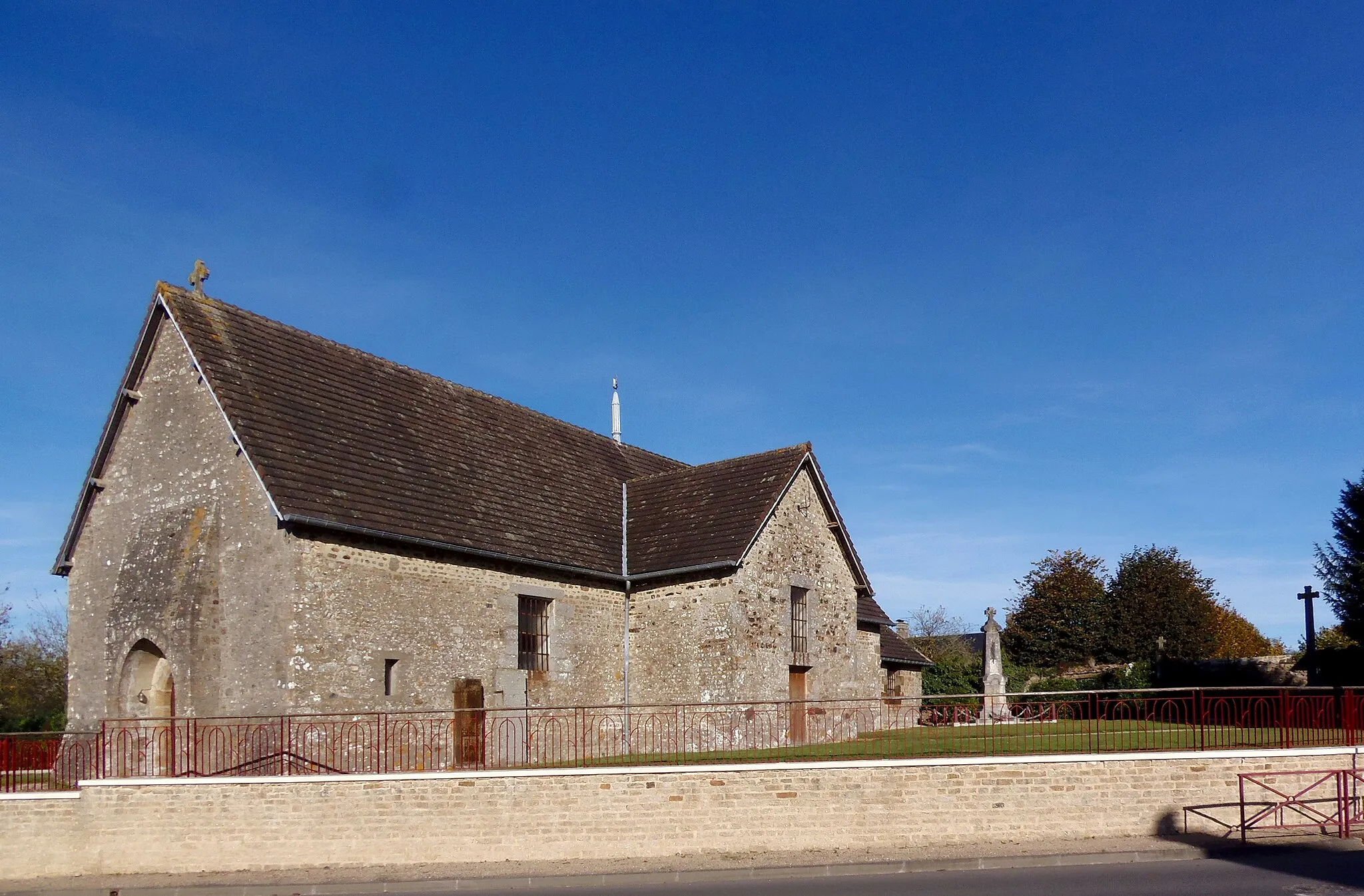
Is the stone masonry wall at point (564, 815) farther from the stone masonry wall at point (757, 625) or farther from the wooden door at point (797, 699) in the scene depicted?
the stone masonry wall at point (757, 625)

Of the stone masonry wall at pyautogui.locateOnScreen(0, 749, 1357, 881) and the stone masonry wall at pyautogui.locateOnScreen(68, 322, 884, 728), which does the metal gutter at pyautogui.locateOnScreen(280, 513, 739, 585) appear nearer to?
the stone masonry wall at pyautogui.locateOnScreen(68, 322, 884, 728)

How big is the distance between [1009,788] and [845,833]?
2.22m

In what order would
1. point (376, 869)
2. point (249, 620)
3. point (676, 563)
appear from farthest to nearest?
point (676, 563)
point (249, 620)
point (376, 869)

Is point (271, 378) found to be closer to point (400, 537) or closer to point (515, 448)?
point (400, 537)

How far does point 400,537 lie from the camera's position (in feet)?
60.6

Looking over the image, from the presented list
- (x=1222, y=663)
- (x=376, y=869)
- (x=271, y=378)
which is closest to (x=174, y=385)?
(x=271, y=378)

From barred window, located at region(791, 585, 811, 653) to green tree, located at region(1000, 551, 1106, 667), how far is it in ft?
98.6

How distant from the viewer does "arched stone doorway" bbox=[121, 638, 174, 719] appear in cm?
1817

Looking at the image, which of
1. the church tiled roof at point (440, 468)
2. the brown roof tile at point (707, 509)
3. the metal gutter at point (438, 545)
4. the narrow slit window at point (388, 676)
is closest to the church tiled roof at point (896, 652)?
the church tiled roof at point (440, 468)

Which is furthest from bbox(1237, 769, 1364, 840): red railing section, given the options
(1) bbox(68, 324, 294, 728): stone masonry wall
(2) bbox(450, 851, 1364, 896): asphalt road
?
(1) bbox(68, 324, 294, 728): stone masonry wall

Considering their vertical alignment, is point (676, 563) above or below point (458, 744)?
above

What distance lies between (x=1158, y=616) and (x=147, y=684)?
42.6m

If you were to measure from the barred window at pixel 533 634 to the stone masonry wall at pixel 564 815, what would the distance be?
23.0 feet

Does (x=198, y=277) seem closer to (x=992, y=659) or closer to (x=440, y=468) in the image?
(x=440, y=468)
